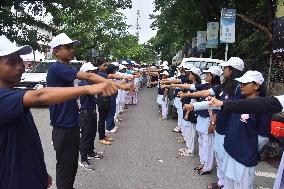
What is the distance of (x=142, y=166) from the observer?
23.8 ft

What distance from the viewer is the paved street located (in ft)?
20.6

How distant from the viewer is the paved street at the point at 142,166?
6266 mm

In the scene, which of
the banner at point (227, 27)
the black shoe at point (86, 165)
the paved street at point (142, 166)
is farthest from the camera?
the banner at point (227, 27)

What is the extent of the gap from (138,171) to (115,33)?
97.2 ft

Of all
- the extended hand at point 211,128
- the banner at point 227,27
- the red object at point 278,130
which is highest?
the banner at point 227,27

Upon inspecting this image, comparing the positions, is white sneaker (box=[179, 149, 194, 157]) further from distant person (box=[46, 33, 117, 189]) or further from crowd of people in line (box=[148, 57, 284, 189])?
distant person (box=[46, 33, 117, 189])

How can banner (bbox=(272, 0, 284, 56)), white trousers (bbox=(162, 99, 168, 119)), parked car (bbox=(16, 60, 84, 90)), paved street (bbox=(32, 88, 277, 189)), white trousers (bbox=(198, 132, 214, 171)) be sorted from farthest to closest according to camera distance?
parked car (bbox=(16, 60, 84, 90))
white trousers (bbox=(162, 99, 168, 119))
banner (bbox=(272, 0, 284, 56))
white trousers (bbox=(198, 132, 214, 171))
paved street (bbox=(32, 88, 277, 189))

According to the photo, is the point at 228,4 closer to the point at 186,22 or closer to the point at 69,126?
the point at 186,22

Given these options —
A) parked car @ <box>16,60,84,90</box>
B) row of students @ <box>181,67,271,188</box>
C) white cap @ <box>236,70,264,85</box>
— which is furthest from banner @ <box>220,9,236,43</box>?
white cap @ <box>236,70,264,85</box>

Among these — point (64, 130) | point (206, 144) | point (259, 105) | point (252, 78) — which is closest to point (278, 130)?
point (206, 144)

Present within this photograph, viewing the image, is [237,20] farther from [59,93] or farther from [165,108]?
[59,93]

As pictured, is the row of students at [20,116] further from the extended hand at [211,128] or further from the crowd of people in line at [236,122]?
the extended hand at [211,128]

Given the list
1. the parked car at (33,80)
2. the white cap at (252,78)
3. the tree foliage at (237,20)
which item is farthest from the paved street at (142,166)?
the tree foliage at (237,20)

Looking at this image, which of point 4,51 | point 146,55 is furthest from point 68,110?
point 146,55
